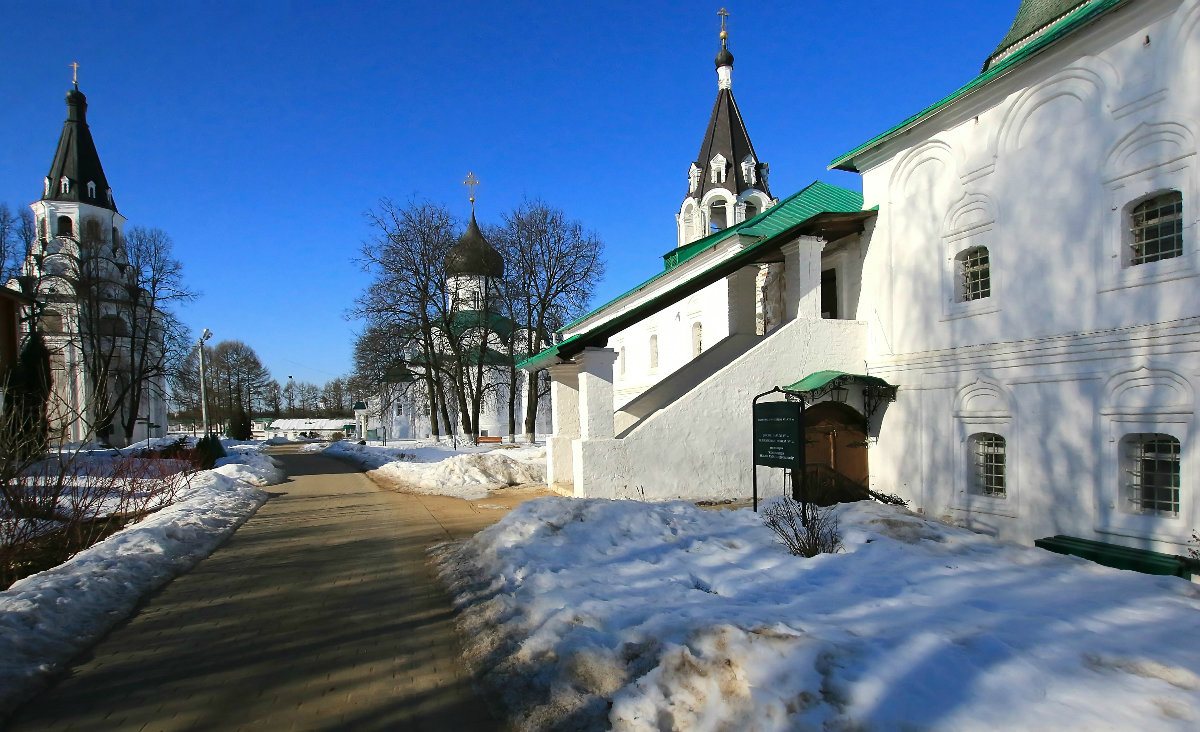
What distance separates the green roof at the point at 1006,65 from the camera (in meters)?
9.06

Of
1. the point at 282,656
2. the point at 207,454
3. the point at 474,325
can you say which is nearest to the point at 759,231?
the point at 282,656

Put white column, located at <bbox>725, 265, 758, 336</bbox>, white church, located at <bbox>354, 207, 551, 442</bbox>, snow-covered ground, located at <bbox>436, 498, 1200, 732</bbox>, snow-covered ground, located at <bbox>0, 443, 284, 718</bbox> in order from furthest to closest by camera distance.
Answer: white church, located at <bbox>354, 207, 551, 442</bbox>
white column, located at <bbox>725, 265, 758, 336</bbox>
snow-covered ground, located at <bbox>0, 443, 284, 718</bbox>
snow-covered ground, located at <bbox>436, 498, 1200, 732</bbox>

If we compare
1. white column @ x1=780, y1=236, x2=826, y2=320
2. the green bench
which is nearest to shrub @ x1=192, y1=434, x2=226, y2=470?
white column @ x1=780, y1=236, x2=826, y2=320

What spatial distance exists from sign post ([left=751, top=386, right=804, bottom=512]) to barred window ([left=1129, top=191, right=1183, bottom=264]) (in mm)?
5108

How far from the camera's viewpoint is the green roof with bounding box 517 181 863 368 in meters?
12.4

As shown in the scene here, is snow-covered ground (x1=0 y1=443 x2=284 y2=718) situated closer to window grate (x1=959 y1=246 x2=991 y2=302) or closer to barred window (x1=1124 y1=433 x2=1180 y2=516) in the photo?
barred window (x1=1124 y1=433 x2=1180 y2=516)

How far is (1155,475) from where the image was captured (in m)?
8.68

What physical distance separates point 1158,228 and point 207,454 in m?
25.2

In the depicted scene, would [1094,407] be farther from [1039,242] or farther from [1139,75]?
[1139,75]

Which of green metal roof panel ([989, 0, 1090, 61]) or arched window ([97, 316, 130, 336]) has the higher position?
green metal roof panel ([989, 0, 1090, 61])

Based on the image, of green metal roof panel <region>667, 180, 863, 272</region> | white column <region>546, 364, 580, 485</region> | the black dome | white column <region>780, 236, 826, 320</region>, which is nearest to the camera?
white column <region>780, 236, 826, 320</region>

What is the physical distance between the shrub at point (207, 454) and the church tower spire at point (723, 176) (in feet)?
67.3

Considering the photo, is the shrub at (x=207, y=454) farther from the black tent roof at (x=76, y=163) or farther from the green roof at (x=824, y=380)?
the black tent roof at (x=76, y=163)

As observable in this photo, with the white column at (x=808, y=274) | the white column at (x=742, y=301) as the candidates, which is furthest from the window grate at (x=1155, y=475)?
the white column at (x=742, y=301)
